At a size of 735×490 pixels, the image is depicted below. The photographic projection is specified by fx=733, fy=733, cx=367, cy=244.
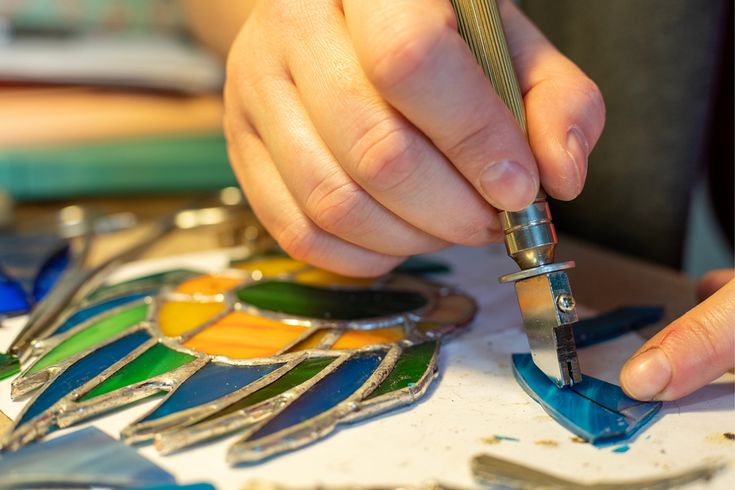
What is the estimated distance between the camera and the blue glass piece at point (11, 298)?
0.61 m

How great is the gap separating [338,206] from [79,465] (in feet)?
0.75

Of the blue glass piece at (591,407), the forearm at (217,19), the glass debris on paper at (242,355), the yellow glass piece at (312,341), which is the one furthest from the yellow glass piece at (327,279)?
the forearm at (217,19)

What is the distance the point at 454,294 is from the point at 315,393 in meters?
0.23

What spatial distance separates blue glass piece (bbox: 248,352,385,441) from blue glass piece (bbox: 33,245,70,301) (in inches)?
12.7

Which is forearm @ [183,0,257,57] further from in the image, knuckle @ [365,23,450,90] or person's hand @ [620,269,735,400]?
person's hand @ [620,269,735,400]

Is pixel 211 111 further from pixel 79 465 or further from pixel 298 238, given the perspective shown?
pixel 79 465

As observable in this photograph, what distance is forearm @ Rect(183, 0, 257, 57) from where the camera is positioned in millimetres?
903

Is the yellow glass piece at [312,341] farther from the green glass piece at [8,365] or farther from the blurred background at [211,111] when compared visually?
the blurred background at [211,111]

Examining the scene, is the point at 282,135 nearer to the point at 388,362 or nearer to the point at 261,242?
the point at 388,362

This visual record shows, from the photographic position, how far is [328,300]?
605 millimetres

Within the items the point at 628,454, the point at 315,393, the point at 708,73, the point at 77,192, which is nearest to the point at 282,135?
the point at 315,393

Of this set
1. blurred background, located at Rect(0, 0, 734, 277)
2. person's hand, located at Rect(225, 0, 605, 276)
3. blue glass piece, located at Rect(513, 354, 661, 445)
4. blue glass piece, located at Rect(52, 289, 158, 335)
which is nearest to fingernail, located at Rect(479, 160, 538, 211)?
A: person's hand, located at Rect(225, 0, 605, 276)

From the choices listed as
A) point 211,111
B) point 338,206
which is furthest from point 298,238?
point 211,111

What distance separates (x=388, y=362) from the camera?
49 centimetres
